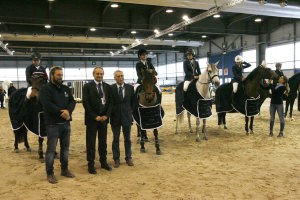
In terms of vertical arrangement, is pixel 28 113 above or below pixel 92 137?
above

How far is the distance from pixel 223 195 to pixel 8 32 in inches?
746

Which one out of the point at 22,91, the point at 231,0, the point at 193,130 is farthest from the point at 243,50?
the point at 22,91

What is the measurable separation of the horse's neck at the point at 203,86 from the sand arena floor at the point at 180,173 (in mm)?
1207

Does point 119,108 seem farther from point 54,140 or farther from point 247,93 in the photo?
point 247,93

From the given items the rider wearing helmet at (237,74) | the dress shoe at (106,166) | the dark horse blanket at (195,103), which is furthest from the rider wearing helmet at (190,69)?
the dress shoe at (106,166)

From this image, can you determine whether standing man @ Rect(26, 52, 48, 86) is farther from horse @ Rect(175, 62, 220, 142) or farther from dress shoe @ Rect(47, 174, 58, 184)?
horse @ Rect(175, 62, 220, 142)

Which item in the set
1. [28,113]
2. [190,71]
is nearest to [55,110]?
[28,113]

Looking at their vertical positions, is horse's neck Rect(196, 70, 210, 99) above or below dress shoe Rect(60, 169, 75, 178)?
above

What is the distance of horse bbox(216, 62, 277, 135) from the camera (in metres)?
7.35

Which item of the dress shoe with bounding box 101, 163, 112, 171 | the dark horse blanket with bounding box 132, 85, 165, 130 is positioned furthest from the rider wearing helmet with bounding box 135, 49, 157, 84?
the dress shoe with bounding box 101, 163, 112, 171

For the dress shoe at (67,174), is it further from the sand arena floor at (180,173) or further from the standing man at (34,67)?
the standing man at (34,67)

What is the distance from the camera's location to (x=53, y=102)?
13.2 ft

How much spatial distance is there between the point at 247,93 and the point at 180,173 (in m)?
4.10

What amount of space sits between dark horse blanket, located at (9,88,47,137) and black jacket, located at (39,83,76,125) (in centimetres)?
135
